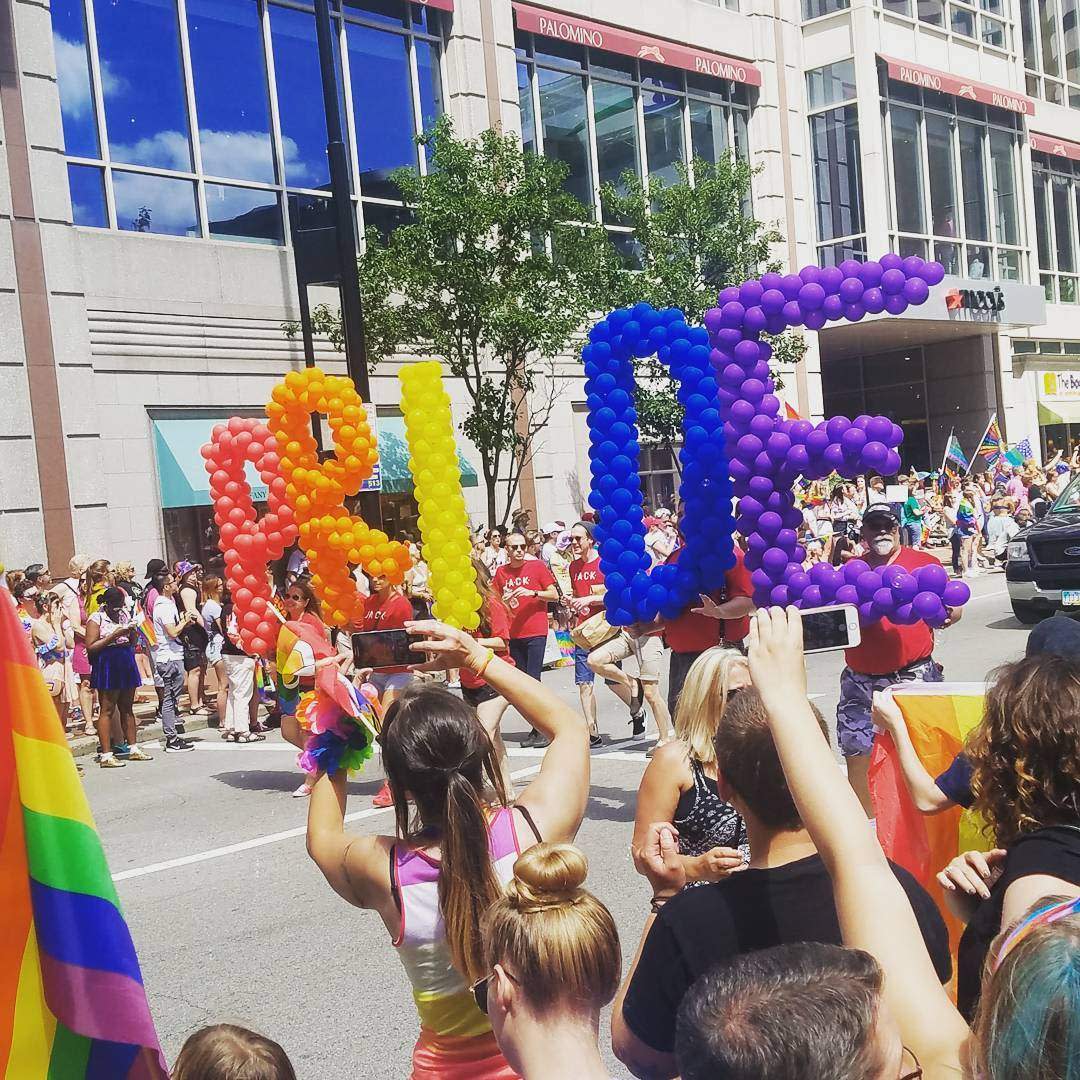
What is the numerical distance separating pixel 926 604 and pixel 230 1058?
4526 millimetres

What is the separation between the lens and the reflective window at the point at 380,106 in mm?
19531

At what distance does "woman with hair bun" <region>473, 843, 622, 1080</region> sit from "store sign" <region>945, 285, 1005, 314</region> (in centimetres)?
3004

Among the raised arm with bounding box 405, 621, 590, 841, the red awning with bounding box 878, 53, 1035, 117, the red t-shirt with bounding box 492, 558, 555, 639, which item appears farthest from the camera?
the red awning with bounding box 878, 53, 1035, 117

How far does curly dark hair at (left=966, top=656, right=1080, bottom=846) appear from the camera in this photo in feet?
8.30

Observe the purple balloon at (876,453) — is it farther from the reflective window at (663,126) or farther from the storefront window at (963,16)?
the storefront window at (963,16)

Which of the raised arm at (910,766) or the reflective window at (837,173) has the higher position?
the reflective window at (837,173)

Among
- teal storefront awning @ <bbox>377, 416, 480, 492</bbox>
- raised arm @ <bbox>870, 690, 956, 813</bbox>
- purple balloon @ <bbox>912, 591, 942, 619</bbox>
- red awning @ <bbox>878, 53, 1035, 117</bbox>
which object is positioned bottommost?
raised arm @ <bbox>870, 690, 956, 813</bbox>

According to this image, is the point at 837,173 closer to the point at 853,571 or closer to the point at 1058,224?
the point at 1058,224

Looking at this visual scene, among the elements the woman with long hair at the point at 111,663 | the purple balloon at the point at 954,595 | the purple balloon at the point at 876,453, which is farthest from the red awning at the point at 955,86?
the purple balloon at the point at 954,595

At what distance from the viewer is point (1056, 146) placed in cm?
3653

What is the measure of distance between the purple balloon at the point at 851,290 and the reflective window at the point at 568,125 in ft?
56.4

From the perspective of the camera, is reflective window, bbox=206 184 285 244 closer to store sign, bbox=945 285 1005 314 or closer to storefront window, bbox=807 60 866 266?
storefront window, bbox=807 60 866 266

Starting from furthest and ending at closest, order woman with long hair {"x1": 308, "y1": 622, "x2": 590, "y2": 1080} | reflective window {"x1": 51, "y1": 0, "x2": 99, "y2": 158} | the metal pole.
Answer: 1. reflective window {"x1": 51, "y1": 0, "x2": 99, "y2": 158}
2. the metal pole
3. woman with long hair {"x1": 308, "y1": 622, "x2": 590, "y2": 1080}

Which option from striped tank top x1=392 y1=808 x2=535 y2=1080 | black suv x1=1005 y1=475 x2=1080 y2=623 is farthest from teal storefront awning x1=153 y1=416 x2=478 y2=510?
striped tank top x1=392 y1=808 x2=535 y2=1080
